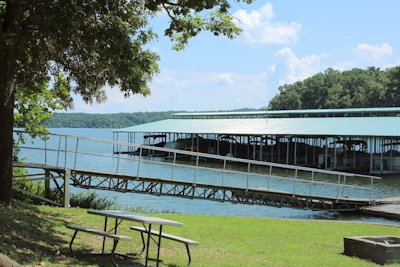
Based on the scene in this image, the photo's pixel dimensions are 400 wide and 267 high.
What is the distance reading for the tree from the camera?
9.22 meters

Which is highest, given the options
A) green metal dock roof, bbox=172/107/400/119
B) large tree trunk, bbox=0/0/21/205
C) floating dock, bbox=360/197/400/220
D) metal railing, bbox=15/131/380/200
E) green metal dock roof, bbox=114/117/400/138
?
green metal dock roof, bbox=172/107/400/119

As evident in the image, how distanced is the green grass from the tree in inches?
88.5

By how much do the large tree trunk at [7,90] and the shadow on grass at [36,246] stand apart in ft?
4.24

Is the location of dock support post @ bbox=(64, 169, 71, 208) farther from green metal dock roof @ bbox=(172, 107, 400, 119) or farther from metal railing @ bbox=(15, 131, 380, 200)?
green metal dock roof @ bbox=(172, 107, 400, 119)

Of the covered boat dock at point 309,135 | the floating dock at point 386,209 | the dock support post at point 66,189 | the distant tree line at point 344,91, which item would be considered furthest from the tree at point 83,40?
the distant tree line at point 344,91

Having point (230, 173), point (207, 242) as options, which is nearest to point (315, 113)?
point (230, 173)

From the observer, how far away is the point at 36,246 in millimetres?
7559

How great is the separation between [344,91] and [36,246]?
376 feet

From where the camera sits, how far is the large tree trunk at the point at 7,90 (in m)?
10.1

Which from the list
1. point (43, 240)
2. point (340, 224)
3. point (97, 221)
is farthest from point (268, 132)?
point (43, 240)

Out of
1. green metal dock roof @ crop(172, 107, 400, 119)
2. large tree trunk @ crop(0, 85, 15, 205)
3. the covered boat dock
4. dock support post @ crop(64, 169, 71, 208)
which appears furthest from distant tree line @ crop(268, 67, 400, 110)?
large tree trunk @ crop(0, 85, 15, 205)

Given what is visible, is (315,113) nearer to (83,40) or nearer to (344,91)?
(83,40)

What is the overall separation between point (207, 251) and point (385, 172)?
3855 cm

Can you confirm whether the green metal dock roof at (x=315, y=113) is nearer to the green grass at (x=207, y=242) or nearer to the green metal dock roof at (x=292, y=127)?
the green metal dock roof at (x=292, y=127)
